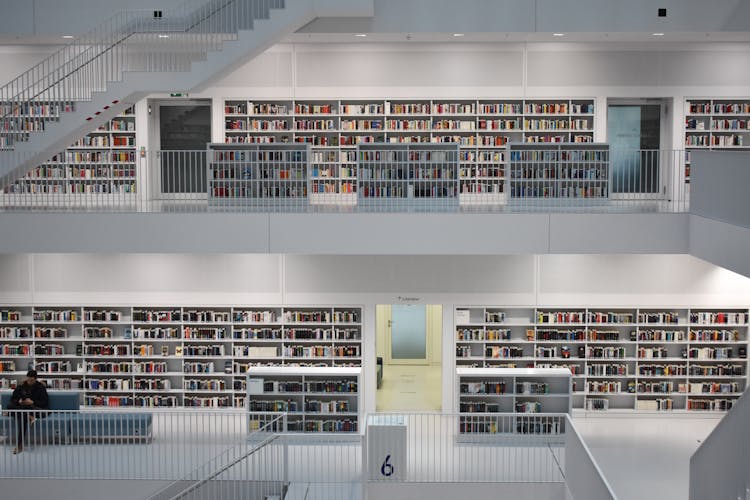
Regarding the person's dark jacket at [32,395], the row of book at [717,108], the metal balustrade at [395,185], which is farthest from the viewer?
the row of book at [717,108]

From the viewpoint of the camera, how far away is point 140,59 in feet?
43.8

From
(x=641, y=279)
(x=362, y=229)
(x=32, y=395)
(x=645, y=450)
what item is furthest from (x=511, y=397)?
(x=32, y=395)

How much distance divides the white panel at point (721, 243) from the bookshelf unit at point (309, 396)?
4.60m

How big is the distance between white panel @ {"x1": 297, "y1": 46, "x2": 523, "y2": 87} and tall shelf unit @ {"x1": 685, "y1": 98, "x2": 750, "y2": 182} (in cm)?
259

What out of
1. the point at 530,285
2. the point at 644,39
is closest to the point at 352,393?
the point at 530,285

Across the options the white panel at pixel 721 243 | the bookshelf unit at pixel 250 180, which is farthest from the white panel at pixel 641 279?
the bookshelf unit at pixel 250 180

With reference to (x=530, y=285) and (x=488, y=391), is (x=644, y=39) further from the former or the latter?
(x=488, y=391)

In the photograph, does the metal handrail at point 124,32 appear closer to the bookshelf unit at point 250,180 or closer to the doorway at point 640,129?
the bookshelf unit at point 250,180

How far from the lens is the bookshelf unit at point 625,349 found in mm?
12812

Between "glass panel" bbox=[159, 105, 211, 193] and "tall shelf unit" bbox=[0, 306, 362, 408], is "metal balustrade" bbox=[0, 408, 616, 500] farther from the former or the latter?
"glass panel" bbox=[159, 105, 211, 193]

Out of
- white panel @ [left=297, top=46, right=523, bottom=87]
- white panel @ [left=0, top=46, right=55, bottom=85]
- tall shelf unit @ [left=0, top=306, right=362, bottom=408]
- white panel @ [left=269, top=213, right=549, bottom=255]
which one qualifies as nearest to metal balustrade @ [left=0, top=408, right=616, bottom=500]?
tall shelf unit @ [left=0, top=306, right=362, bottom=408]

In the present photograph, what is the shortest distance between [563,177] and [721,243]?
2.77 m

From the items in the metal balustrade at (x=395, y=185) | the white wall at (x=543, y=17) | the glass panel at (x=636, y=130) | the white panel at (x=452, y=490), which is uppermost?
the white wall at (x=543, y=17)

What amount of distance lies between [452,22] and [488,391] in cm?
491
